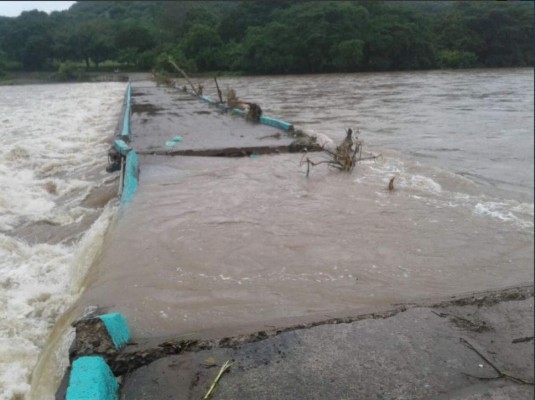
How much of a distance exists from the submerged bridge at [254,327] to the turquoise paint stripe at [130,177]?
544 mm

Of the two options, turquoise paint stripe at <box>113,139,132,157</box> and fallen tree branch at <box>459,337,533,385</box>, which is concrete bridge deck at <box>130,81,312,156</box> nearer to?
turquoise paint stripe at <box>113,139,132,157</box>

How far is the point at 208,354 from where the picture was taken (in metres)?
2.62

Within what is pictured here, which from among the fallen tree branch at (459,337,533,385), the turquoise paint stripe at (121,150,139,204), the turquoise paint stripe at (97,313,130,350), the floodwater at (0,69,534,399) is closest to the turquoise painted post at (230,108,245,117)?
the floodwater at (0,69,534,399)

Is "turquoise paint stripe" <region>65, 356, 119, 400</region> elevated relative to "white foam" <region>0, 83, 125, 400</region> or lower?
elevated

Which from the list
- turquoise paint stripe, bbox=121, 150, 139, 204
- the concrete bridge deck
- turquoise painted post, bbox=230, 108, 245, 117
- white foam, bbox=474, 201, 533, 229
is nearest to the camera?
white foam, bbox=474, 201, 533, 229

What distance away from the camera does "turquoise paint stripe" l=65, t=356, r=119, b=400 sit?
2.16m

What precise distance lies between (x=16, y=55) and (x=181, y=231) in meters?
64.3

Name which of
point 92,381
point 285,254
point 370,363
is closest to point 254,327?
point 370,363

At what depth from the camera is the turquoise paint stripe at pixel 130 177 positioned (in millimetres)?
5797

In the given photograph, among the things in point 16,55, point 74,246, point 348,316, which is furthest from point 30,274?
point 16,55

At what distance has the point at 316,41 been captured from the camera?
4391 cm

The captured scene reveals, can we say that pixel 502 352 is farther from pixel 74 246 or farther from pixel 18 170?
pixel 18 170

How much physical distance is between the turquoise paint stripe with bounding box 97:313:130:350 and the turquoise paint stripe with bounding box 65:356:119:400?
238mm

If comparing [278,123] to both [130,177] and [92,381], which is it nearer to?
[130,177]
